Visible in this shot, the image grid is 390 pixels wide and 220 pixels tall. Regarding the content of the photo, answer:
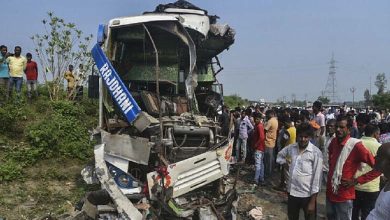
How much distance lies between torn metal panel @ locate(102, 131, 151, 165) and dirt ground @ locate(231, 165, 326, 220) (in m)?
1.97

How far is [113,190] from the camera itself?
5.62m

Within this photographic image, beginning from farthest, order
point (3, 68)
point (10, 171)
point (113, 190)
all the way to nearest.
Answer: point (3, 68), point (10, 171), point (113, 190)

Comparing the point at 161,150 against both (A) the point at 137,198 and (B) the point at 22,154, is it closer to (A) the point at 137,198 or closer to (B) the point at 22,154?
(A) the point at 137,198

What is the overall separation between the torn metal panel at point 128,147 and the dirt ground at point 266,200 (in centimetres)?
197

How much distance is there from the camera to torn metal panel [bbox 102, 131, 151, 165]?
5.80 meters

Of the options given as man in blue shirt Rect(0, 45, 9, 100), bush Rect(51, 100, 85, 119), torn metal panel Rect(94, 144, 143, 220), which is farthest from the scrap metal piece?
man in blue shirt Rect(0, 45, 9, 100)

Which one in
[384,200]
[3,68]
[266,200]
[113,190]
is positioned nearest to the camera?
[384,200]

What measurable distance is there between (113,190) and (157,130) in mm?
1022

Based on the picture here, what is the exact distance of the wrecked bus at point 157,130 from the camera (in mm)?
5598

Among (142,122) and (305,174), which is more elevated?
(142,122)

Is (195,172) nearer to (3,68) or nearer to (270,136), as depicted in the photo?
(270,136)

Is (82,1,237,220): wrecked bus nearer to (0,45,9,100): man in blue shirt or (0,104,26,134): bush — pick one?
(0,104,26,134): bush

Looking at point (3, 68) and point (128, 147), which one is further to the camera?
point (3, 68)

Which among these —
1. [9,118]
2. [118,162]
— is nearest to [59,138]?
[9,118]
